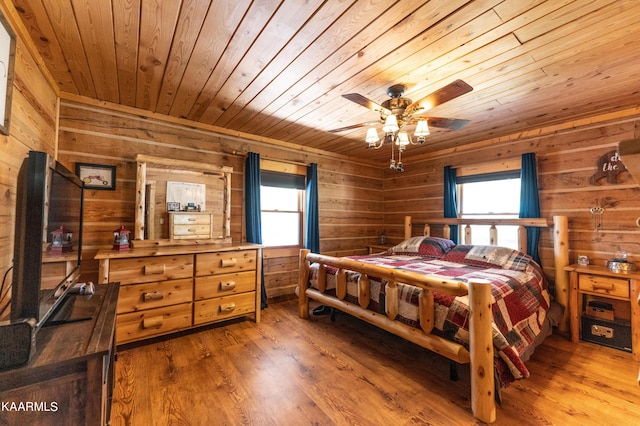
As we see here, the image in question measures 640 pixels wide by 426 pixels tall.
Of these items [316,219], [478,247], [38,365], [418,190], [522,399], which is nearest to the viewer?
[38,365]

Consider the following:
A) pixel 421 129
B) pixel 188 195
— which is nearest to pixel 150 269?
pixel 188 195

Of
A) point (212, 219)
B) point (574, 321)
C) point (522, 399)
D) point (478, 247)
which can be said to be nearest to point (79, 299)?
point (212, 219)

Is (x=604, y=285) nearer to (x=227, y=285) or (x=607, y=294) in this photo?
(x=607, y=294)

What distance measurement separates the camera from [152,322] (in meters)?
2.46

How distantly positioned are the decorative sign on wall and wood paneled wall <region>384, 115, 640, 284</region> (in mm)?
23

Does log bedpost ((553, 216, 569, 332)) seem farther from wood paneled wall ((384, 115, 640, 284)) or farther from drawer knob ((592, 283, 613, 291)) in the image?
drawer knob ((592, 283, 613, 291))

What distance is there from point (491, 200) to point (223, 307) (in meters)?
3.53

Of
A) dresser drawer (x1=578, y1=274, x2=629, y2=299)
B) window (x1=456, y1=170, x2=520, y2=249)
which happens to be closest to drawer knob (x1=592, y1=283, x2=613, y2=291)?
dresser drawer (x1=578, y1=274, x2=629, y2=299)

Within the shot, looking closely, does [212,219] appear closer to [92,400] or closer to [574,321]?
[92,400]

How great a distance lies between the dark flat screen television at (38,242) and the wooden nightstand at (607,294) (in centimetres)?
385

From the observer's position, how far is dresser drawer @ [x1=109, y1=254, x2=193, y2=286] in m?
2.34

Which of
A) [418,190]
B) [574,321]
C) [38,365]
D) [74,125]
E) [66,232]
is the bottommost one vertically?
[574,321]

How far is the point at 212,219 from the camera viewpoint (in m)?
3.26

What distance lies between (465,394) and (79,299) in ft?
8.17
